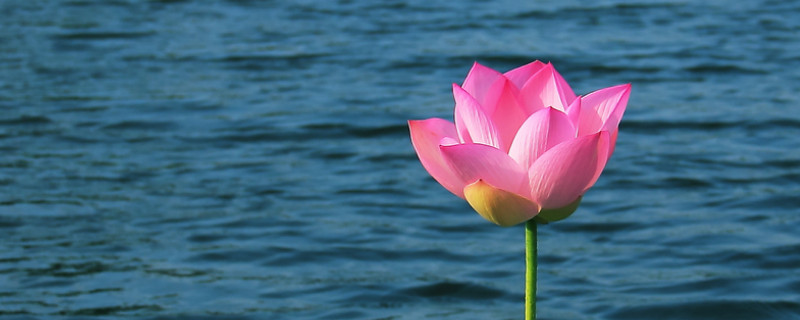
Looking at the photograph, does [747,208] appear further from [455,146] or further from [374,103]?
[455,146]

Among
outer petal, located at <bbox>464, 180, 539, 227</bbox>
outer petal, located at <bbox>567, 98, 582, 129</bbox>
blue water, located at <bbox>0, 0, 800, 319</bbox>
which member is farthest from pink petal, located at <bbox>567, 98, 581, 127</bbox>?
blue water, located at <bbox>0, 0, 800, 319</bbox>

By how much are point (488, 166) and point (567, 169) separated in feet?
0.25

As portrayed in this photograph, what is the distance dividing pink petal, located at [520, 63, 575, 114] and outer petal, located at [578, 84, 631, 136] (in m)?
0.03

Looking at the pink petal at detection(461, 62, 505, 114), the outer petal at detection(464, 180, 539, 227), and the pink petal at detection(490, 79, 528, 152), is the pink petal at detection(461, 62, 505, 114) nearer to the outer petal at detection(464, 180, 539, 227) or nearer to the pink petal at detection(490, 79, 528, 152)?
the pink petal at detection(490, 79, 528, 152)

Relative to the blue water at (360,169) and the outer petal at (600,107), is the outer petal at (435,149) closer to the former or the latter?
the outer petal at (600,107)

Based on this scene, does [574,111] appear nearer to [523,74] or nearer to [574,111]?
[574,111]

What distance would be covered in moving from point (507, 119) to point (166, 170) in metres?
4.50

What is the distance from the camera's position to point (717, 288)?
387 centimetres

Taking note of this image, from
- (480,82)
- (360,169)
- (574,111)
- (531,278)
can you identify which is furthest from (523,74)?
(360,169)

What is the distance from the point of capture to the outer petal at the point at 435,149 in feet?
4.07

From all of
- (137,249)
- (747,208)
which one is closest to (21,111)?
(137,249)

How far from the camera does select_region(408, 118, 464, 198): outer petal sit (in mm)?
1241

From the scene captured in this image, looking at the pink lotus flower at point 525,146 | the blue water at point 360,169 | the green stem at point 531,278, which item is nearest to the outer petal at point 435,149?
the pink lotus flower at point 525,146

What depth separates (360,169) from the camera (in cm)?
569
